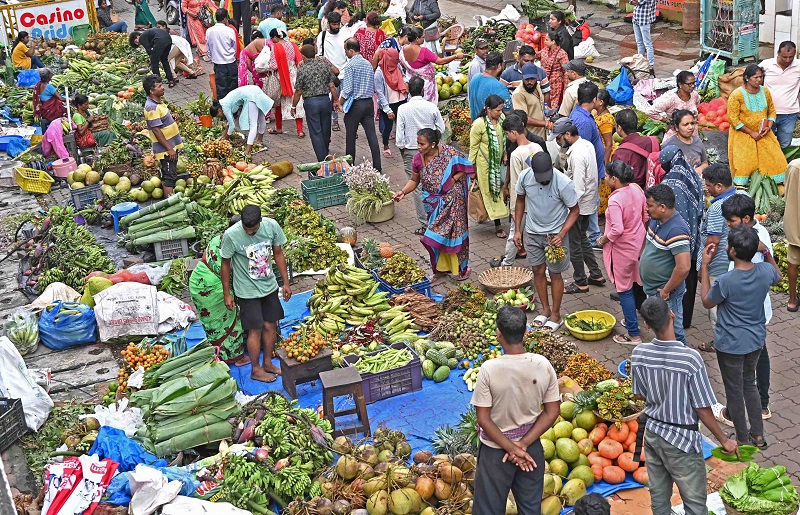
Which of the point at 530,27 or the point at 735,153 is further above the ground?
the point at 530,27

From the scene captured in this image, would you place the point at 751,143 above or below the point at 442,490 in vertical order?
above

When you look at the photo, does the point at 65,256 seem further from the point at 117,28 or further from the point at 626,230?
the point at 117,28

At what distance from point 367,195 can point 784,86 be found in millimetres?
4741

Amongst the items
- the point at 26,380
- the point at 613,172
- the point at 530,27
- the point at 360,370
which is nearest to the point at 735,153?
the point at 613,172

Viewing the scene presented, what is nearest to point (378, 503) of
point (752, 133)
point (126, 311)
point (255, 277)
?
point (255, 277)

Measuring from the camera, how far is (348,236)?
10781mm

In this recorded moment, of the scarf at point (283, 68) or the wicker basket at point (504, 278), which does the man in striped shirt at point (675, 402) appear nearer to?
the wicker basket at point (504, 278)

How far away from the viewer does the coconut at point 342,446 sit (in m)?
7.15

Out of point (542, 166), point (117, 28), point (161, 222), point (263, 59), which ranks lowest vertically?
point (161, 222)

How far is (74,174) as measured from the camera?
12.7m

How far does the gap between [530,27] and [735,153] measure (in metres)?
5.94

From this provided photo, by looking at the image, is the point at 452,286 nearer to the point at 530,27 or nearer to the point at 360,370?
the point at 360,370

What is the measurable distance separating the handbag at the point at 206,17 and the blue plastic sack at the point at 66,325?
10623mm

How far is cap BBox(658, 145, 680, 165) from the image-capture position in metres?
8.65
